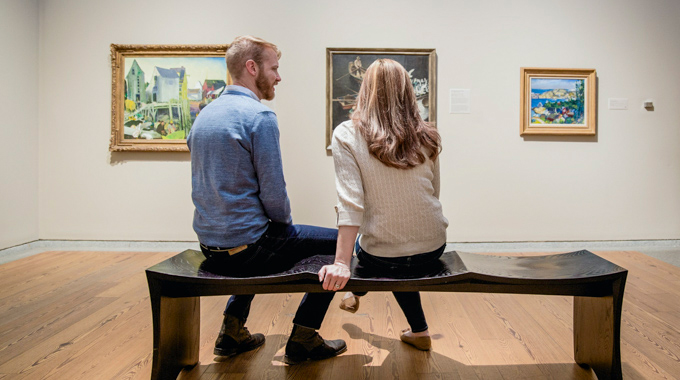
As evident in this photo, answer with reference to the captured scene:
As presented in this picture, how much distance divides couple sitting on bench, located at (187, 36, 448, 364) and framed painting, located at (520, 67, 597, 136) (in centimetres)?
328

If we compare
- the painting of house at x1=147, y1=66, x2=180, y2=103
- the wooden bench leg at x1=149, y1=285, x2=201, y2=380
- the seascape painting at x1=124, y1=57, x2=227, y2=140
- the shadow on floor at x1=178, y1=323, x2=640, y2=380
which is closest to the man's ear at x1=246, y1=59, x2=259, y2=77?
the wooden bench leg at x1=149, y1=285, x2=201, y2=380

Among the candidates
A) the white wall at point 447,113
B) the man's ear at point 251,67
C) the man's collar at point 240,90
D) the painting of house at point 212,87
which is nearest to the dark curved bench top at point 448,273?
the man's collar at point 240,90

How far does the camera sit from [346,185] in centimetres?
178

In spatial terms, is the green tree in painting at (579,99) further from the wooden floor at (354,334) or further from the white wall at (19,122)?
the white wall at (19,122)

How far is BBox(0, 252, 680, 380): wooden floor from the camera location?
1981 millimetres

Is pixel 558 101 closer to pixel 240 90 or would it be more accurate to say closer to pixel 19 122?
pixel 240 90

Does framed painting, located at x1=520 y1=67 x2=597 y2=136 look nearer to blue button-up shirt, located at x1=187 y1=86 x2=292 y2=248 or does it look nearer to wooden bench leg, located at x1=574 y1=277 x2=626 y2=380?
wooden bench leg, located at x1=574 y1=277 x2=626 y2=380

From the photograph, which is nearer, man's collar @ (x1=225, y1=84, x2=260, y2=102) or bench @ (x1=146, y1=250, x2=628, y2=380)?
bench @ (x1=146, y1=250, x2=628, y2=380)

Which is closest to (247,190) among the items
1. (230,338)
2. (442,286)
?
(230,338)

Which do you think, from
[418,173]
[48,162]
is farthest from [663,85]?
[48,162]

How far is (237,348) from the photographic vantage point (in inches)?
85.7

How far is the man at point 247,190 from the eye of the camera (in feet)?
6.02

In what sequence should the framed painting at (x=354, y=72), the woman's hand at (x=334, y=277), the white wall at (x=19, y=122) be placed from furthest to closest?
1. the framed painting at (x=354, y=72)
2. the white wall at (x=19, y=122)
3. the woman's hand at (x=334, y=277)

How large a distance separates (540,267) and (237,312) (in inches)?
55.7
